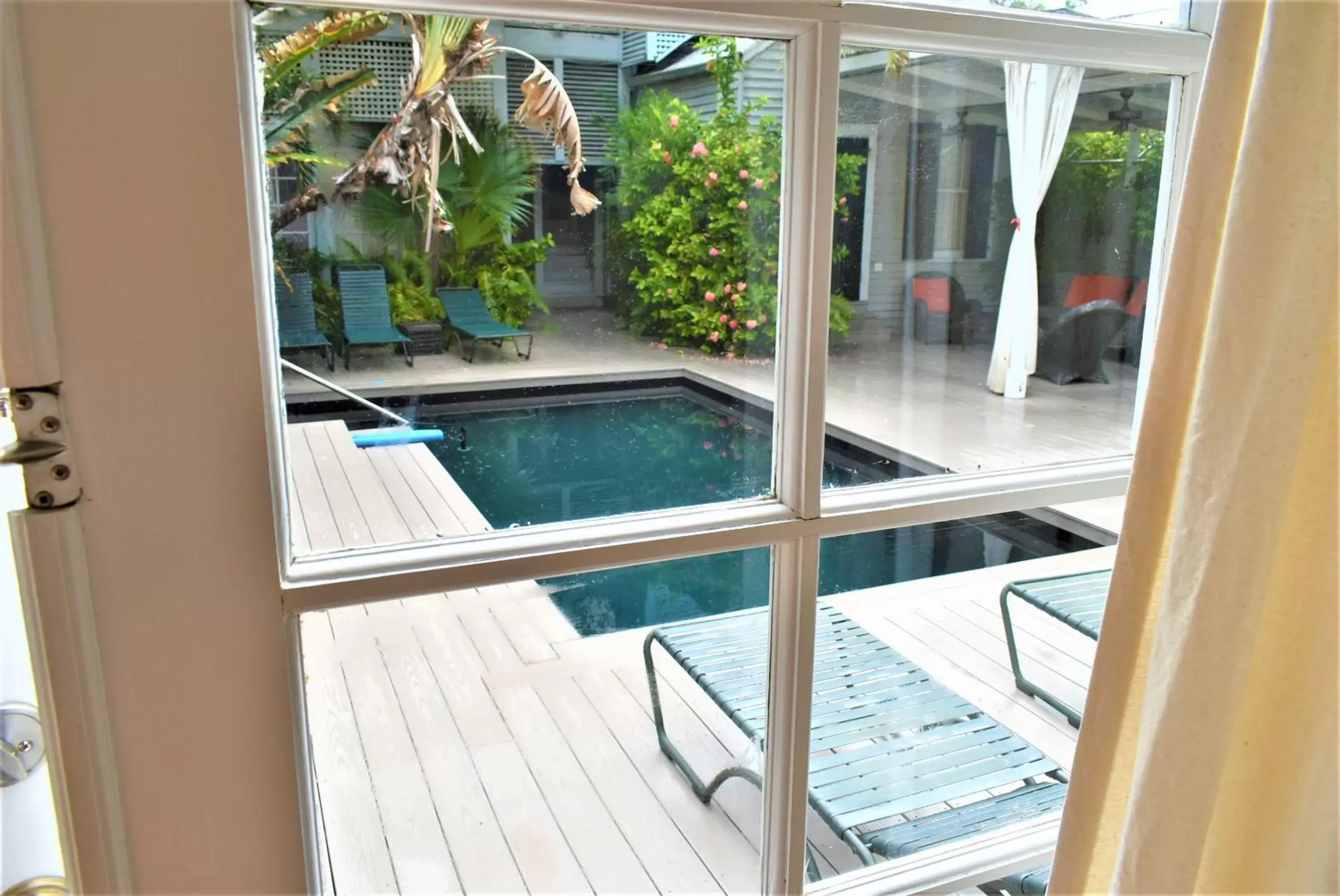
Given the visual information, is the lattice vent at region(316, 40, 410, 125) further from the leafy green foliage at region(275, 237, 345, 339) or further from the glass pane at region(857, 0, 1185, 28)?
the glass pane at region(857, 0, 1185, 28)

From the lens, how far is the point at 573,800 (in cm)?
103

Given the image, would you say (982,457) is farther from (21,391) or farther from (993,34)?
(21,391)

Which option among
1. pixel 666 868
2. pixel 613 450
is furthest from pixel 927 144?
pixel 666 868

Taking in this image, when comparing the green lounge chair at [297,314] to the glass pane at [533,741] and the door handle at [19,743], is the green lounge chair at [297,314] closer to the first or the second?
the glass pane at [533,741]

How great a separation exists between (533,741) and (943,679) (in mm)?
580

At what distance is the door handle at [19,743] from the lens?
2.34 feet

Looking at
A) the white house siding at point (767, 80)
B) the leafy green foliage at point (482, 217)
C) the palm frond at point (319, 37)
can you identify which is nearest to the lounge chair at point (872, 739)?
the leafy green foliage at point (482, 217)

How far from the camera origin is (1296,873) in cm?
73

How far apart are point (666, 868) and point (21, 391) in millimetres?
811

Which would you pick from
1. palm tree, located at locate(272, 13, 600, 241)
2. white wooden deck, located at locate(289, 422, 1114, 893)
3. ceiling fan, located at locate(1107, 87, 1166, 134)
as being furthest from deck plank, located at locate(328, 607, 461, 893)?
ceiling fan, located at locate(1107, 87, 1166, 134)

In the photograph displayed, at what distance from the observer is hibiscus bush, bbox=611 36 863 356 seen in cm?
92

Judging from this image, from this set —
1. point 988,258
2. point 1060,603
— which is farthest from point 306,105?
point 1060,603

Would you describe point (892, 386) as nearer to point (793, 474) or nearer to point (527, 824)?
point (793, 474)

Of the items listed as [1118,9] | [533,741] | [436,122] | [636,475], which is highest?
[1118,9]
